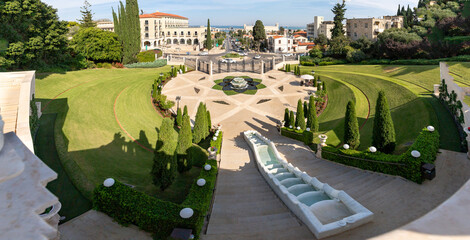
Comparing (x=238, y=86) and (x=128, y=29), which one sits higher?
(x=128, y=29)

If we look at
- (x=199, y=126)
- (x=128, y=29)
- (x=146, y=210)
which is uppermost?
(x=128, y=29)

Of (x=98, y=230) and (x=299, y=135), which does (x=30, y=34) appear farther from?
(x=299, y=135)

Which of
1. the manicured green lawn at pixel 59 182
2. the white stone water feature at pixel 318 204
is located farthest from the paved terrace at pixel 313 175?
the manicured green lawn at pixel 59 182

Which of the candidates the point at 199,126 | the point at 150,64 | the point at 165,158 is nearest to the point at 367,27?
the point at 150,64

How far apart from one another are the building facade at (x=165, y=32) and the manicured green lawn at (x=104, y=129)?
220 feet

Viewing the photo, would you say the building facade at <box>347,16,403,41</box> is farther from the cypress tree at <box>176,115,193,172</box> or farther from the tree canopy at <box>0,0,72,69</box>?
the tree canopy at <box>0,0,72,69</box>

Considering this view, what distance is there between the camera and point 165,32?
107250mm

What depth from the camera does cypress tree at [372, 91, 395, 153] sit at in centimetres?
1486

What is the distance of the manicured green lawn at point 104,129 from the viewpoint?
13.6 meters

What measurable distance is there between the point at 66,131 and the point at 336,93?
32041 mm

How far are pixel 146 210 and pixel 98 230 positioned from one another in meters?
1.79

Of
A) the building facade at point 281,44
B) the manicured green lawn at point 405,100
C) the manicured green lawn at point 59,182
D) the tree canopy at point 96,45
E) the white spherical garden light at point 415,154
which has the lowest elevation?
the manicured green lawn at point 59,182

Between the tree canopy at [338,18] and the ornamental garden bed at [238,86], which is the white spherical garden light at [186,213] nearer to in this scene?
the ornamental garden bed at [238,86]

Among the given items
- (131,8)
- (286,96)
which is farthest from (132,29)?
(286,96)
